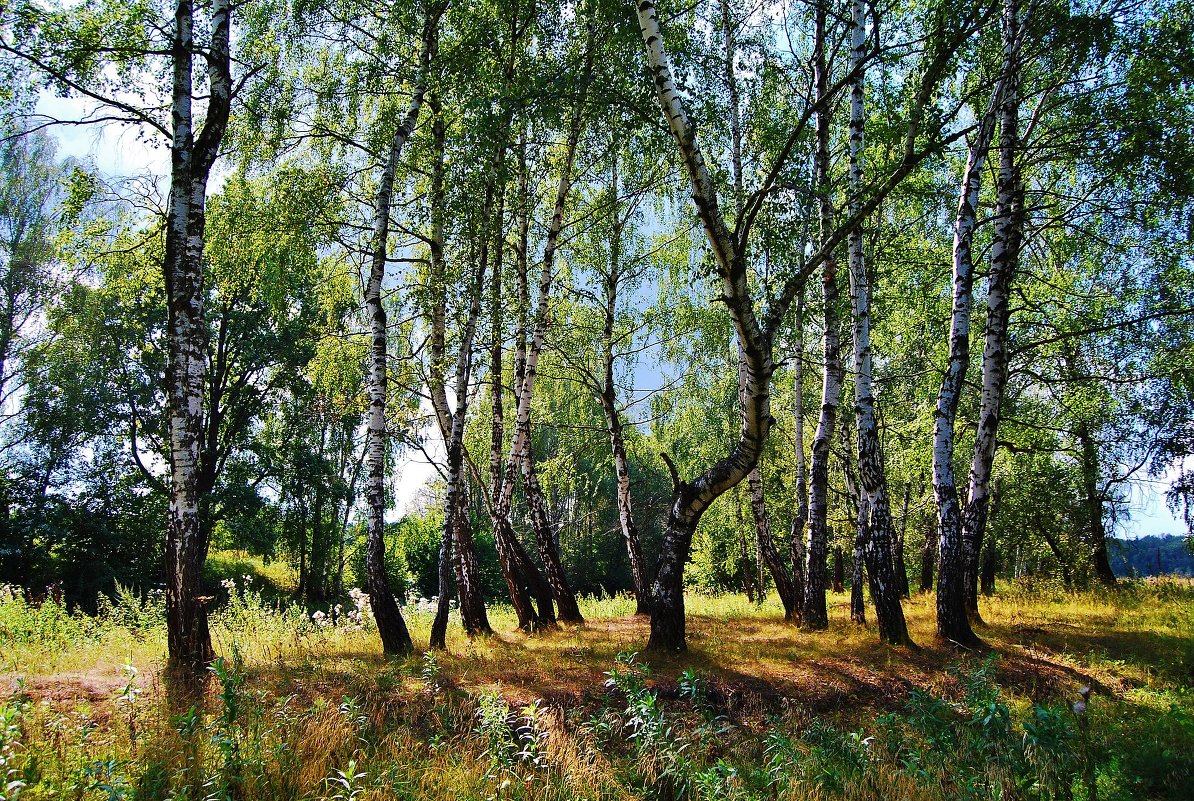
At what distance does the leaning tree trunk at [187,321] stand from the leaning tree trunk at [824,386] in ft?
26.2

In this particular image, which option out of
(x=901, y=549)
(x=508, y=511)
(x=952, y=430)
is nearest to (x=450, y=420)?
(x=508, y=511)

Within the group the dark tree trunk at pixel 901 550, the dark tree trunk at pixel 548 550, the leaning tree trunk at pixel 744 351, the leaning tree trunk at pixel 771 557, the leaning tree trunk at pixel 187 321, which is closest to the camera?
the leaning tree trunk at pixel 744 351

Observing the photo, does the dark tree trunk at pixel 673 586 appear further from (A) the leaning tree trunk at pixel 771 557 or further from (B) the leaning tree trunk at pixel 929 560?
(B) the leaning tree trunk at pixel 929 560

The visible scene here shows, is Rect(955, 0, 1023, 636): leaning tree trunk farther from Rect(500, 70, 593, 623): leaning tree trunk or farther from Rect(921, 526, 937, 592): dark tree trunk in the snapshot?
Rect(921, 526, 937, 592): dark tree trunk

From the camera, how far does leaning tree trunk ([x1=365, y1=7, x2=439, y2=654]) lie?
8.30m

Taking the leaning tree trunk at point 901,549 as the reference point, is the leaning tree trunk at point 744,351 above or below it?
above

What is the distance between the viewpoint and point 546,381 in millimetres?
16078

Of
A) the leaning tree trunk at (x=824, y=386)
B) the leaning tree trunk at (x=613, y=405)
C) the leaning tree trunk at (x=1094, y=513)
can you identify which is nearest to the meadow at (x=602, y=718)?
the leaning tree trunk at (x=824, y=386)

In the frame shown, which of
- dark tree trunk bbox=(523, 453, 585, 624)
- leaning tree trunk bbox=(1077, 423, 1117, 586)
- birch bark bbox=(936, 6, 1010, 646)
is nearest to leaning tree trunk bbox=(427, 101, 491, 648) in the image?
dark tree trunk bbox=(523, 453, 585, 624)

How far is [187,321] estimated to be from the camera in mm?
6648

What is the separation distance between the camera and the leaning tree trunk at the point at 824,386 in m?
9.59

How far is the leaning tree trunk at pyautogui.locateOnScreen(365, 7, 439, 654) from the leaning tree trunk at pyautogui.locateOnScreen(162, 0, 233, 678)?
6.51ft

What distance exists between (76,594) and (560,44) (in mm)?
21332

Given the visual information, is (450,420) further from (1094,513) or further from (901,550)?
(901,550)
